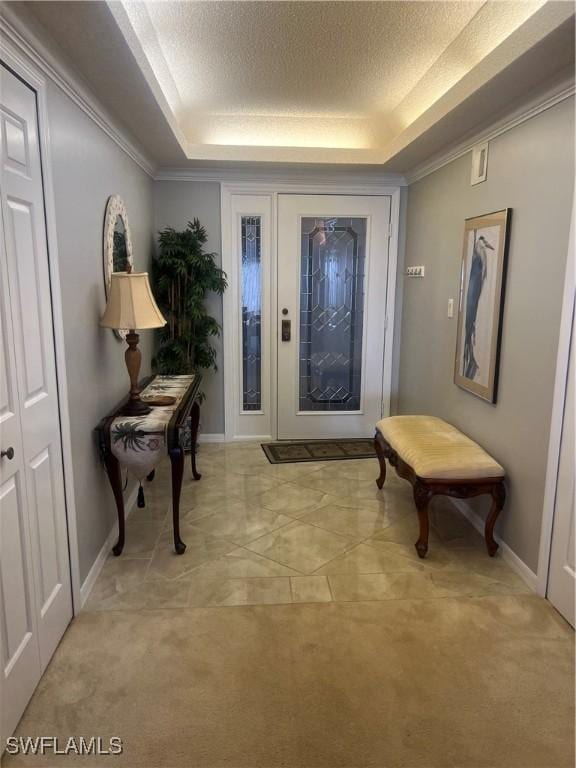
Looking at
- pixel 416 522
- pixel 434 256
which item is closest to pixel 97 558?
pixel 416 522

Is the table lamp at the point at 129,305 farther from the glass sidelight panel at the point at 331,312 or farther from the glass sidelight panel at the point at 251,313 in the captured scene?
the glass sidelight panel at the point at 331,312

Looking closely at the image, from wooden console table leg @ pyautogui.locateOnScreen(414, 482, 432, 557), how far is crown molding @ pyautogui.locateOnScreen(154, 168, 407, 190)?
2.62 m

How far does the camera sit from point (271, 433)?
457cm

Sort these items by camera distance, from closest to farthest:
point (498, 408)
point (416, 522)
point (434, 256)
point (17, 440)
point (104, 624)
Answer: point (17, 440) → point (104, 624) → point (498, 408) → point (416, 522) → point (434, 256)

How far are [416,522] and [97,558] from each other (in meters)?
1.81

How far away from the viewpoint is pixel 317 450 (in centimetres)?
430

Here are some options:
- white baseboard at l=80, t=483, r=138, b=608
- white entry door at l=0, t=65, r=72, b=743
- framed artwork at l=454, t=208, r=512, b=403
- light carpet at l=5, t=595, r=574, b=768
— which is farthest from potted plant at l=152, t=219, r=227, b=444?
light carpet at l=5, t=595, r=574, b=768

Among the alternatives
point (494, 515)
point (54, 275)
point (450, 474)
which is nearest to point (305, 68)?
point (54, 275)

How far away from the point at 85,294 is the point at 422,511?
1975mm

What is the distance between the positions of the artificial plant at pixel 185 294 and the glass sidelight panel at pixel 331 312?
80 centimetres

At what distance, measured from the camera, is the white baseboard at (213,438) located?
4492 millimetres

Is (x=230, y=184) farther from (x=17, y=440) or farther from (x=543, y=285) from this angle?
(x=17, y=440)

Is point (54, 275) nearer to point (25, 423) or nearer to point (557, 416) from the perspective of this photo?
point (25, 423)

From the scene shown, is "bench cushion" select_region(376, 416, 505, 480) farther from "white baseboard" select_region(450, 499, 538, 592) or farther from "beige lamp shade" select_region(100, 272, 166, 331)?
"beige lamp shade" select_region(100, 272, 166, 331)
